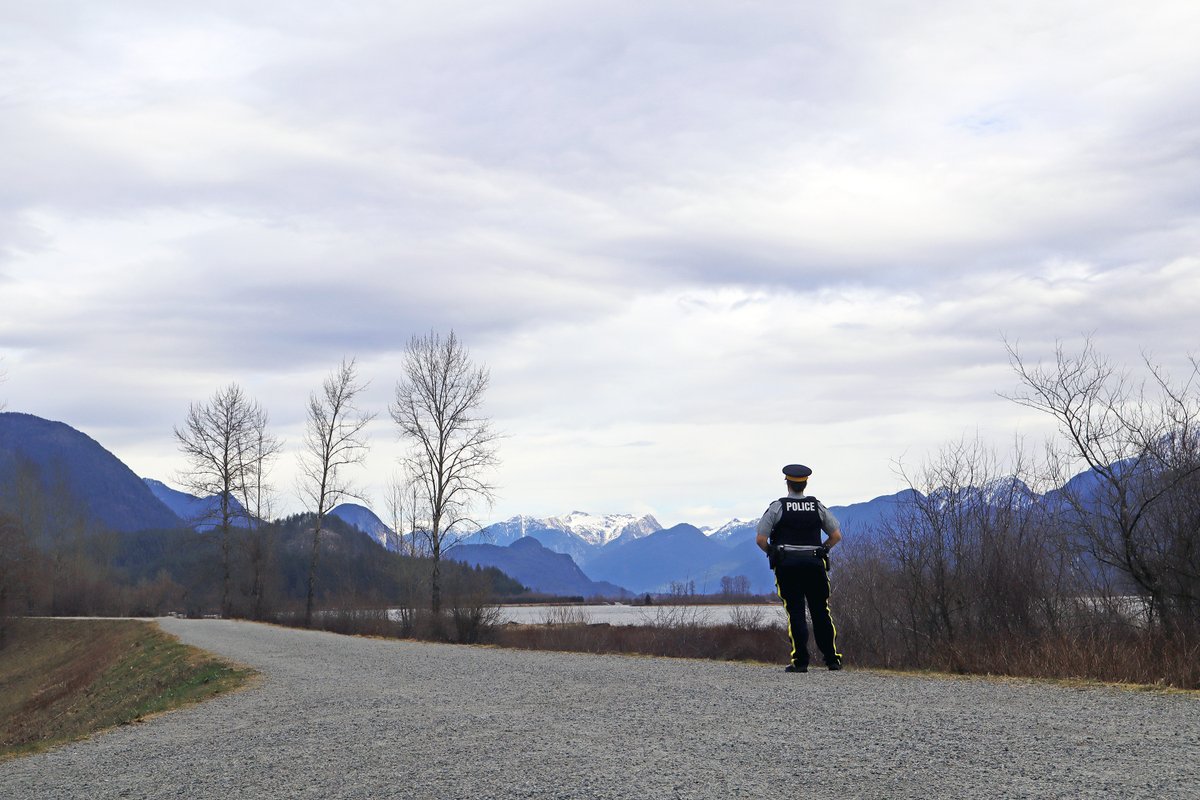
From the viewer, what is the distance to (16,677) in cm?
4356

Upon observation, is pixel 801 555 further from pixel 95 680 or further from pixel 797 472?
pixel 95 680

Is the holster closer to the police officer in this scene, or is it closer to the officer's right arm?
the police officer

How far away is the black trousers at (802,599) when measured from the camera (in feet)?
41.4

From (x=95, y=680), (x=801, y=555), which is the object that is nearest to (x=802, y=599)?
(x=801, y=555)

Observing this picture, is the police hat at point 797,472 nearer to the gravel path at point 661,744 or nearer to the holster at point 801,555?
the holster at point 801,555

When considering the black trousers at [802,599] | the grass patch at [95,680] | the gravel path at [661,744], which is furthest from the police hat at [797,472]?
the grass patch at [95,680]

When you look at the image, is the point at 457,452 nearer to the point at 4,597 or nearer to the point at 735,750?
the point at 735,750

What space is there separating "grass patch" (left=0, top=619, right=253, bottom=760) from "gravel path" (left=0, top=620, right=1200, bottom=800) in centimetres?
370

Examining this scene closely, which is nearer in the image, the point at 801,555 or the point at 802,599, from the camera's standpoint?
the point at 801,555

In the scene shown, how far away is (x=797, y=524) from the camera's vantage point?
12648 millimetres

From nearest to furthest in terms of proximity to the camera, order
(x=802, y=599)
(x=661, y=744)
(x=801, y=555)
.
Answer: (x=661, y=744) < (x=801, y=555) < (x=802, y=599)

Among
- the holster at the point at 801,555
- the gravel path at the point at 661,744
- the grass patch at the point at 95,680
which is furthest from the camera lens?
the grass patch at the point at 95,680

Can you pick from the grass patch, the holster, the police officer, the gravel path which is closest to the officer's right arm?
the police officer

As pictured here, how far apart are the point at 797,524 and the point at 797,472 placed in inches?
26.8
